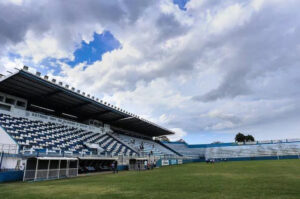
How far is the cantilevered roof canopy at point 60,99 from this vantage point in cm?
2423

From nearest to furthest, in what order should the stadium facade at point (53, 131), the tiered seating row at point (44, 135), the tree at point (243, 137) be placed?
the stadium facade at point (53, 131), the tiered seating row at point (44, 135), the tree at point (243, 137)

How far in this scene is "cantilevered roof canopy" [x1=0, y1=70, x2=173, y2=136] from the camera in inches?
954

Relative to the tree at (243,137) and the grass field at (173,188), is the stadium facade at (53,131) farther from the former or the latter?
the tree at (243,137)

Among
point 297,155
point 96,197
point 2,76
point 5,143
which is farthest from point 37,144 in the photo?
point 297,155

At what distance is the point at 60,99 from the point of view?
31156 millimetres

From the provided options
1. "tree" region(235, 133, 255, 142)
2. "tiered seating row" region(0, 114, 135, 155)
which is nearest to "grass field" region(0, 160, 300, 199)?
"tiered seating row" region(0, 114, 135, 155)

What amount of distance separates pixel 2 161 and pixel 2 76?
40.4 ft

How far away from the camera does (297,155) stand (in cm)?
5194

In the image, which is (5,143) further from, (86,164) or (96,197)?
(96,197)

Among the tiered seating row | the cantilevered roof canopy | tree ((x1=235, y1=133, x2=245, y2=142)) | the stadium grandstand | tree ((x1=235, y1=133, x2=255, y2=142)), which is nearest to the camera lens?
the stadium grandstand

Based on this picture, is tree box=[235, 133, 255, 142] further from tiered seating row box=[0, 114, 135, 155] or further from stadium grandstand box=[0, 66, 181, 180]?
tiered seating row box=[0, 114, 135, 155]

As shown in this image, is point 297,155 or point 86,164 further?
point 297,155

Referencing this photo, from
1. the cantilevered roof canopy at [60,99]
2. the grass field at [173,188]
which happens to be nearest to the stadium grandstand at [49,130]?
the cantilevered roof canopy at [60,99]

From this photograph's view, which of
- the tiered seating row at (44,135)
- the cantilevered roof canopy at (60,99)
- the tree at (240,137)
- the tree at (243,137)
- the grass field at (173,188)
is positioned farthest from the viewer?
the tree at (240,137)
